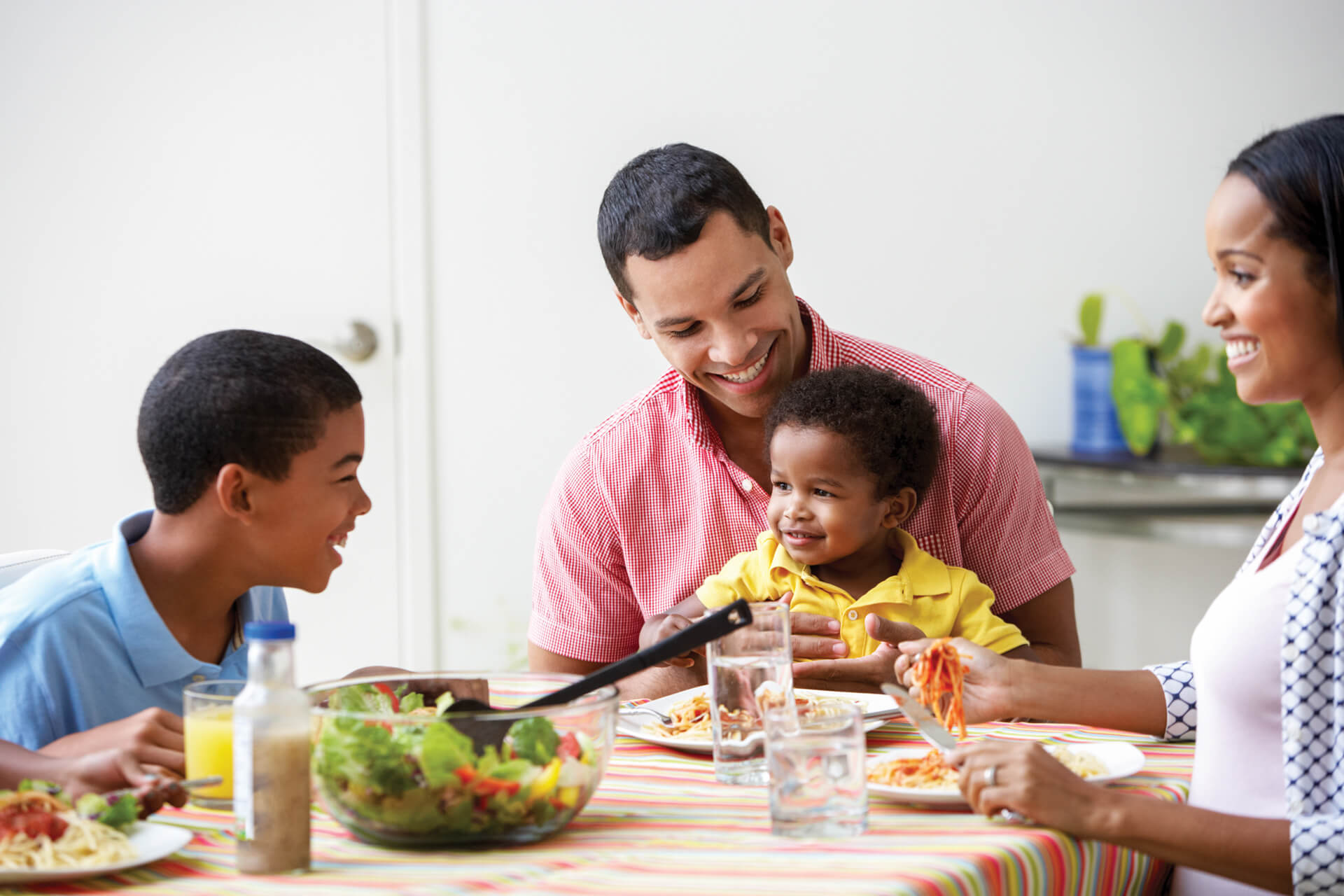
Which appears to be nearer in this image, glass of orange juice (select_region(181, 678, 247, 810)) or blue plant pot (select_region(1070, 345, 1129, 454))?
glass of orange juice (select_region(181, 678, 247, 810))

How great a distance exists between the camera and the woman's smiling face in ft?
4.07

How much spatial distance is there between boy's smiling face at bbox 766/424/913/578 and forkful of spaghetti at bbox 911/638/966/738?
20.7 inches

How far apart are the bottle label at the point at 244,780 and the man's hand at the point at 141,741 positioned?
0.29 metres

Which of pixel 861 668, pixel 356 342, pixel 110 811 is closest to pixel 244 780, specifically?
pixel 110 811

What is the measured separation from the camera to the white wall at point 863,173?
3410mm

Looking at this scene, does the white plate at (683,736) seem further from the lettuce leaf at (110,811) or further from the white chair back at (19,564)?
Answer: the white chair back at (19,564)

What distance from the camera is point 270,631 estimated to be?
0.97 metres

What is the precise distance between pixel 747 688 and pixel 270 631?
515 millimetres

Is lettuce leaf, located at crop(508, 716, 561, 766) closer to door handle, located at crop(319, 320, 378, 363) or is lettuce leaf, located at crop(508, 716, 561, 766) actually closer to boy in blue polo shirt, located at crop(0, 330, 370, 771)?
boy in blue polo shirt, located at crop(0, 330, 370, 771)

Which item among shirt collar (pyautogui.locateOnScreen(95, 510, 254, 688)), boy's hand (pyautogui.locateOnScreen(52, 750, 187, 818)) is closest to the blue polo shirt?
shirt collar (pyautogui.locateOnScreen(95, 510, 254, 688))

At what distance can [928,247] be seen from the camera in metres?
3.48

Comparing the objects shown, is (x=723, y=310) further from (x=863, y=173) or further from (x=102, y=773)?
(x=863, y=173)

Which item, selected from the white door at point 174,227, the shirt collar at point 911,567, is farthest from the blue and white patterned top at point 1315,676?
the white door at point 174,227

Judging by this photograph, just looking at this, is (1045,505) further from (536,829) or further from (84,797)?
(84,797)
